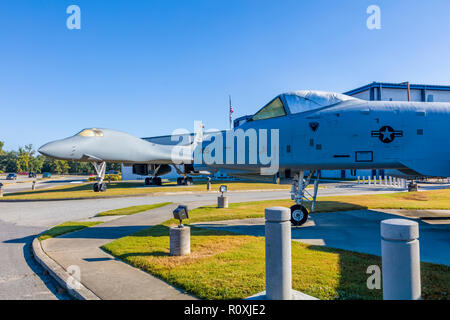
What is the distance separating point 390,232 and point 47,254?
20.5 feet

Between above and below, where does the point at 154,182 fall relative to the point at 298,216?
below

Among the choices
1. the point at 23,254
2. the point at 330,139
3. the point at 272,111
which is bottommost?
the point at 23,254

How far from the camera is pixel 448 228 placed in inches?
301

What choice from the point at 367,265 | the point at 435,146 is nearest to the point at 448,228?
the point at 435,146

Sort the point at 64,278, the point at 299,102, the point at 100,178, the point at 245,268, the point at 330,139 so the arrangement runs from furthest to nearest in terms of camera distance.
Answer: the point at 100,178
the point at 299,102
the point at 330,139
the point at 245,268
the point at 64,278

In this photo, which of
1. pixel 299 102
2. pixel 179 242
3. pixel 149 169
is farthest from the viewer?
pixel 149 169

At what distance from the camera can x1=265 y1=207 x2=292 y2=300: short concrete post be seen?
3.12m

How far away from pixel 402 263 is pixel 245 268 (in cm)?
262

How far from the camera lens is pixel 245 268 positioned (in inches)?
177

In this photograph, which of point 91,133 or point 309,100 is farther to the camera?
point 91,133

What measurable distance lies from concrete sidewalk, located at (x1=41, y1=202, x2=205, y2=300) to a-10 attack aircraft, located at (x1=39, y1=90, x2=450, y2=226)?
3244 millimetres

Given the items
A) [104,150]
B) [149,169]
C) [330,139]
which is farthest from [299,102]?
[149,169]

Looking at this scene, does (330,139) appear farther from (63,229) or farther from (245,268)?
(63,229)
